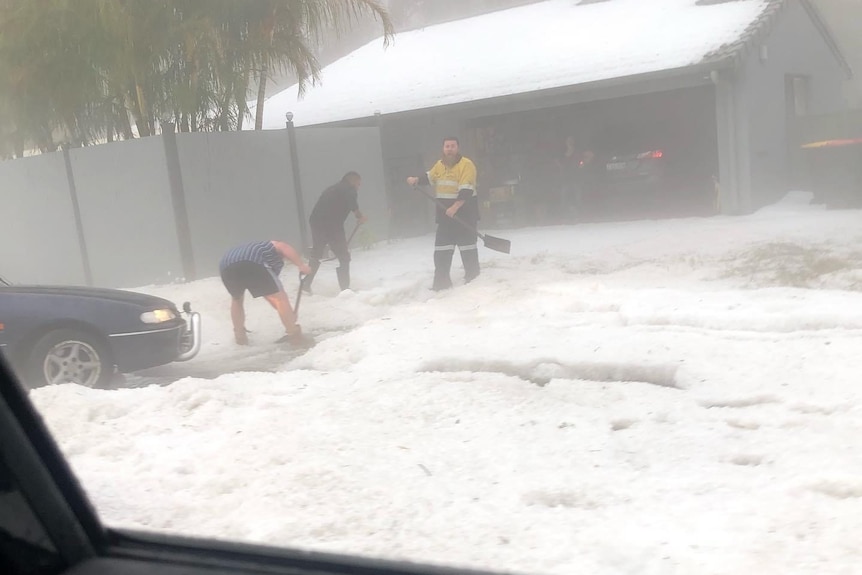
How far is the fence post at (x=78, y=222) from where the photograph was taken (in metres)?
12.1

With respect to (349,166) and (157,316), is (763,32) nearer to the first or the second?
(349,166)

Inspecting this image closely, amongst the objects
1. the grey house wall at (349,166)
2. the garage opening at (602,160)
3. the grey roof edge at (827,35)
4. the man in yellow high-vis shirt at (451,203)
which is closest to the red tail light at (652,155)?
the garage opening at (602,160)

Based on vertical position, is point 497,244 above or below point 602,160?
below

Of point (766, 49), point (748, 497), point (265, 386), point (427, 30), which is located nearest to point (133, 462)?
point (265, 386)

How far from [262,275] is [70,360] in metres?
2.06

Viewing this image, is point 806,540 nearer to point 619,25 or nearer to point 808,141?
point 808,141

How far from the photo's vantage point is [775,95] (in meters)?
15.8

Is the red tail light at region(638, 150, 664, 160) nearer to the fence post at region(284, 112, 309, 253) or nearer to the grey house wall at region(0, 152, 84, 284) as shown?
the fence post at region(284, 112, 309, 253)

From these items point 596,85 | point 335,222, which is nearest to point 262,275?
point 335,222

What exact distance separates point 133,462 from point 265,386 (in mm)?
1346

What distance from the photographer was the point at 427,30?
908 inches

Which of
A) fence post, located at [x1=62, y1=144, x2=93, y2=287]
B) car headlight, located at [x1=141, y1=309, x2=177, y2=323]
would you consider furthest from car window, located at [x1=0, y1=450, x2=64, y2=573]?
fence post, located at [x1=62, y1=144, x2=93, y2=287]

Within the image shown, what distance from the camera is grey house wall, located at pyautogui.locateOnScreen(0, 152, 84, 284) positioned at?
12320 millimetres

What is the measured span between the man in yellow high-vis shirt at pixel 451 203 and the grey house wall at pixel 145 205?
3.94m
